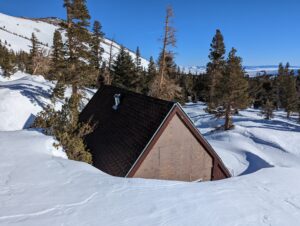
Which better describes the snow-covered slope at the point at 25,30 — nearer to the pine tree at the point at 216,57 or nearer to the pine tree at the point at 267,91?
the pine tree at the point at 267,91

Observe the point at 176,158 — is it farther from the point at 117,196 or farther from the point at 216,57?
the point at 216,57

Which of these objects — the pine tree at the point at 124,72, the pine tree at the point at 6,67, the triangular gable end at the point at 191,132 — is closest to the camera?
the triangular gable end at the point at 191,132

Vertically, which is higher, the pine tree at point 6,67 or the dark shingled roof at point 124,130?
the pine tree at point 6,67

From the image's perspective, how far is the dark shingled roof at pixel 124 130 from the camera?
9.69 metres

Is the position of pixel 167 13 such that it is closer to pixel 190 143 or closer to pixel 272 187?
pixel 190 143

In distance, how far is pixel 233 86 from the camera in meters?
24.2

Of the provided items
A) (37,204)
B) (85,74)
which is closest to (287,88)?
(85,74)

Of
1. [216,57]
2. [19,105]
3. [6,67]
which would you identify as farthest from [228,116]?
[6,67]

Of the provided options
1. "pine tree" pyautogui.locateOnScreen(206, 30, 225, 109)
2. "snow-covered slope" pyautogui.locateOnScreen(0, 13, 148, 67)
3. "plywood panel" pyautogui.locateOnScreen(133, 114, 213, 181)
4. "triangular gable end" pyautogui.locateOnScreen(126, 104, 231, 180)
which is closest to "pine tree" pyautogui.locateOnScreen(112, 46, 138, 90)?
"pine tree" pyautogui.locateOnScreen(206, 30, 225, 109)

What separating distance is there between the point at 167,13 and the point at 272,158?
53.4ft

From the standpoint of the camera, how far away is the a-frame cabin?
9516 mm

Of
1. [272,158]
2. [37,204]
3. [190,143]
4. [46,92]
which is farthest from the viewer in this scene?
[46,92]

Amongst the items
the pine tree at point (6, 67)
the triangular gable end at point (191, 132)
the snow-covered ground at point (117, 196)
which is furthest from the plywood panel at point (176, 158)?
the pine tree at point (6, 67)

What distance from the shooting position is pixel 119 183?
237 inches
